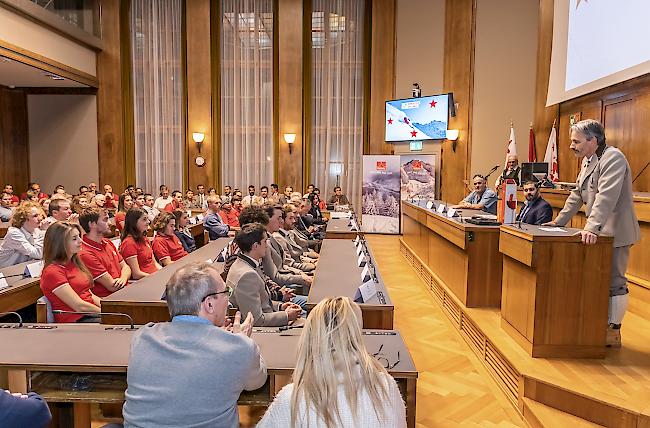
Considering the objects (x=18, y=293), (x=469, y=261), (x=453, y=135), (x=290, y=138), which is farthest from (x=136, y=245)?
(x=453, y=135)

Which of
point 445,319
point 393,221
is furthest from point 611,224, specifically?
point 393,221

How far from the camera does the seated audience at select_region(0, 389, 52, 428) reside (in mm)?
1510

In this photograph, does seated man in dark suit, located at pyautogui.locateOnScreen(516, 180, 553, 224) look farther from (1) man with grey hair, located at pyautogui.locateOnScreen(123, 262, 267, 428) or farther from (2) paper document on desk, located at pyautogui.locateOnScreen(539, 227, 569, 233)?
(1) man with grey hair, located at pyautogui.locateOnScreen(123, 262, 267, 428)

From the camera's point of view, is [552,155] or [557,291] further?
[552,155]

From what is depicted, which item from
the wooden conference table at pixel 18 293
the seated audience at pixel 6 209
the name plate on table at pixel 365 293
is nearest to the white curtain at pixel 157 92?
the seated audience at pixel 6 209

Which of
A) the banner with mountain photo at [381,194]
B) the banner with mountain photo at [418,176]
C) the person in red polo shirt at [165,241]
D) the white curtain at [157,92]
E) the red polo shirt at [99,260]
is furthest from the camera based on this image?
the white curtain at [157,92]

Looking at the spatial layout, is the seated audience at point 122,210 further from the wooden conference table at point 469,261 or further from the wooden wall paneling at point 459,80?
the wooden wall paneling at point 459,80

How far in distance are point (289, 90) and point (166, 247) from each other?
769 centimetres

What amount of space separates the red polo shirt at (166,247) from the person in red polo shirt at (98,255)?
0.95m

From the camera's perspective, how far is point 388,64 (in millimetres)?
11844

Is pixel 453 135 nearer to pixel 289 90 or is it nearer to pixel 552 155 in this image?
pixel 552 155

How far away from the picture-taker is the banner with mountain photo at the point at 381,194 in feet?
37.7

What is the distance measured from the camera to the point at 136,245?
4.57m

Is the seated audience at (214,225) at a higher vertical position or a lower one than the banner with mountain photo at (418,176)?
lower
